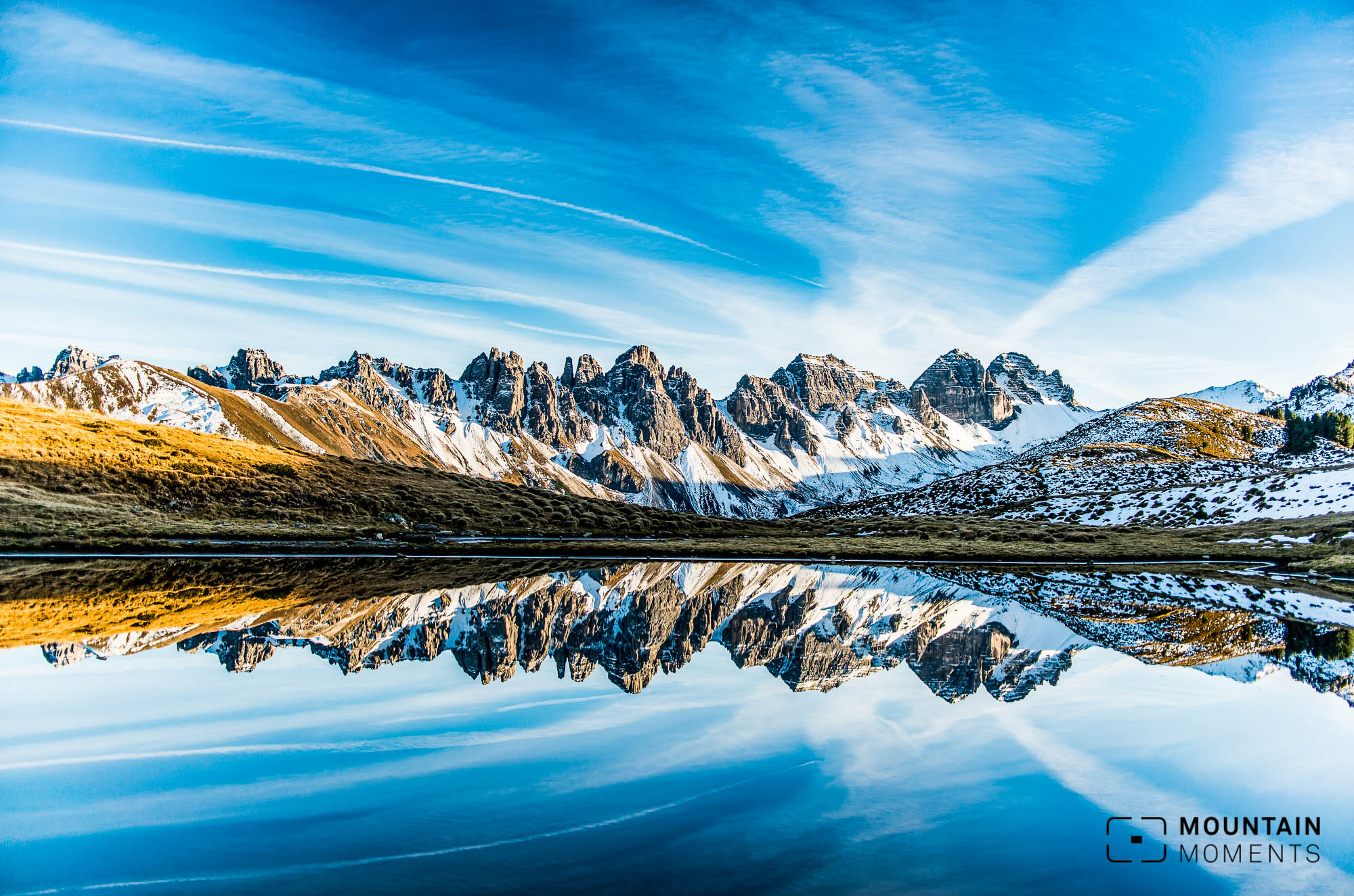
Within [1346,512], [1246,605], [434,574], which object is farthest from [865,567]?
[1346,512]

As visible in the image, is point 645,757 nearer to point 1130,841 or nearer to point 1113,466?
point 1130,841

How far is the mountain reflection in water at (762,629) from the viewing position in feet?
57.8

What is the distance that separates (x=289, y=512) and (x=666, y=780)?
194 ft

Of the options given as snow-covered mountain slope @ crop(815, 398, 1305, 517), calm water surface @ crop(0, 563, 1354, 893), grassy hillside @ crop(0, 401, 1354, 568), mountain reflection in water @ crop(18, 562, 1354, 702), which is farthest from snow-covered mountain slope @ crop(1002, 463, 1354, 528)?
calm water surface @ crop(0, 563, 1354, 893)

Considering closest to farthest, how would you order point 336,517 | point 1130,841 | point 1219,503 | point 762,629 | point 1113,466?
point 1130,841 → point 762,629 → point 336,517 → point 1219,503 → point 1113,466

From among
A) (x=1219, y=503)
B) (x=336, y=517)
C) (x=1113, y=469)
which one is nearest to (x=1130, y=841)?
(x=336, y=517)

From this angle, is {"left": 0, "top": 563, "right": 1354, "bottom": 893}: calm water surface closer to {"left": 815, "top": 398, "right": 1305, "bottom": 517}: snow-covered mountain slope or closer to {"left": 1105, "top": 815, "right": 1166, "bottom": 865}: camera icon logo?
{"left": 1105, "top": 815, "right": 1166, "bottom": 865}: camera icon logo

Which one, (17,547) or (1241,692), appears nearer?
(1241,692)

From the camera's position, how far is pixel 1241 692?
16.5 meters

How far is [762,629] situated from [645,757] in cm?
1245

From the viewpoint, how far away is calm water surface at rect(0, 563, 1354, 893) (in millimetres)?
8023

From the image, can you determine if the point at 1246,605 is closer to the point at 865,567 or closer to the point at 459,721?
the point at 865,567

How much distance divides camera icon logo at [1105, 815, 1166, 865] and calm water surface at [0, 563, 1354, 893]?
5 cm

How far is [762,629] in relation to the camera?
76.5ft
